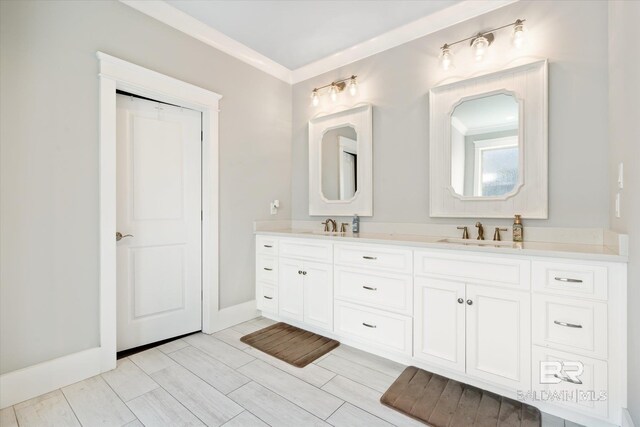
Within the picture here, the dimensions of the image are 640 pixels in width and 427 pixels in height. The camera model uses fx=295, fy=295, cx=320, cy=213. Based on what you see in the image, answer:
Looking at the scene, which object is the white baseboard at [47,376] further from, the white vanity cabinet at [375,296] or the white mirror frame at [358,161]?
the white mirror frame at [358,161]

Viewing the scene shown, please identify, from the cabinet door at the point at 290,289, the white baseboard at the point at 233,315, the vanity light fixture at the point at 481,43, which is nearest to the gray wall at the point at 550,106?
the vanity light fixture at the point at 481,43

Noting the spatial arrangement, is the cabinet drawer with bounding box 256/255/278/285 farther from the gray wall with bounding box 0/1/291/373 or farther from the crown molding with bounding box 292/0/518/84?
the crown molding with bounding box 292/0/518/84

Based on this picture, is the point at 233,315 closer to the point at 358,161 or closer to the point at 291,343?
the point at 291,343

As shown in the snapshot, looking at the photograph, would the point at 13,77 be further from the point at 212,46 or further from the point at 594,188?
the point at 594,188

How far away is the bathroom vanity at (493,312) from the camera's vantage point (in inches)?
58.0

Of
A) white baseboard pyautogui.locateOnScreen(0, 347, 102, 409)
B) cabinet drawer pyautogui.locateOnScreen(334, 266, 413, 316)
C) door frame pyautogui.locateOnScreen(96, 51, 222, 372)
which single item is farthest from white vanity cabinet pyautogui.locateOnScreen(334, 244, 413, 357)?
white baseboard pyautogui.locateOnScreen(0, 347, 102, 409)

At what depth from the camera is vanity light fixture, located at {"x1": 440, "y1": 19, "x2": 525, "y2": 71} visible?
206 cm

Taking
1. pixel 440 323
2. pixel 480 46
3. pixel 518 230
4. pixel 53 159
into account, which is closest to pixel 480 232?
pixel 518 230

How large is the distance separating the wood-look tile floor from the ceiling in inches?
109

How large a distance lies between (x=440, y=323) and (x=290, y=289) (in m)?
1.37

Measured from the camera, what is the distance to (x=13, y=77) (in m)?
1.72

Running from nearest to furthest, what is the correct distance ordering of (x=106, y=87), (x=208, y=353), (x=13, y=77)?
(x=13, y=77) → (x=106, y=87) → (x=208, y=353)

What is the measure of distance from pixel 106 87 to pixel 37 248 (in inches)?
45.1

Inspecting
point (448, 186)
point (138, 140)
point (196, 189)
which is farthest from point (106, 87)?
point (448, 186)
